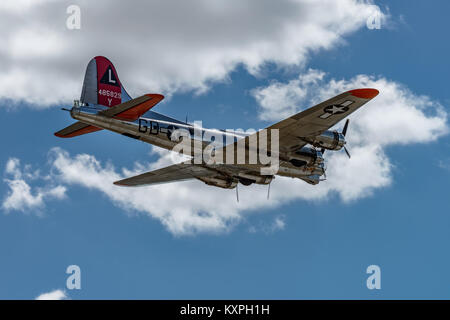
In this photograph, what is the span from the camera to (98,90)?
116ft

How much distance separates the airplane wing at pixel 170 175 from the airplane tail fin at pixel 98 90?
19.1 feet

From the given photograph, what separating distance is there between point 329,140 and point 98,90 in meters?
13.9

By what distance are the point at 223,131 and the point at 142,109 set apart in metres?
6.20

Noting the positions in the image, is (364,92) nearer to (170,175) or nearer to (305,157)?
(305,157)

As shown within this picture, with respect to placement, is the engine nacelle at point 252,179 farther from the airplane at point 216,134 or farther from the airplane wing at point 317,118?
the airplane wing at point 317,118

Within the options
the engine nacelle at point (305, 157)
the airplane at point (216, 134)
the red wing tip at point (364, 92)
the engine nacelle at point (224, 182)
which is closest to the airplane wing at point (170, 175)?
the airplane at point (216, 134)

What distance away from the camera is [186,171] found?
39062 mm

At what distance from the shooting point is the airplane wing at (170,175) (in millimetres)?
38375

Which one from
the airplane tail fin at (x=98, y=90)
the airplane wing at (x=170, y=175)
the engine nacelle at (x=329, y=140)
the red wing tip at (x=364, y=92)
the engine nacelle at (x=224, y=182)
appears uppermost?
the airplane tail fin at (x=98, y=90)

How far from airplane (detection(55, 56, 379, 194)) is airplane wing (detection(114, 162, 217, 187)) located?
0.31 ft

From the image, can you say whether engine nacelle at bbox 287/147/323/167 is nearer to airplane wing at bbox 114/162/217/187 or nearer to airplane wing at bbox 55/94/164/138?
airplane wing at bbox 114/162/217/187

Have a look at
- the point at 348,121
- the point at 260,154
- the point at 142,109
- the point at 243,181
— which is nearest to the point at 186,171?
the point at 243,181

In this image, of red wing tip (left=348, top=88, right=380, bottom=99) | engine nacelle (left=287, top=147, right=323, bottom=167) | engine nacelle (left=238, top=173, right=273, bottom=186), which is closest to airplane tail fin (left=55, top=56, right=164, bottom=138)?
engine nacelle (left=238, top=173, right=273, bottom=186)

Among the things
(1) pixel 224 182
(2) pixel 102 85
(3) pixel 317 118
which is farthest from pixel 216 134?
(2) pixel 102 85
